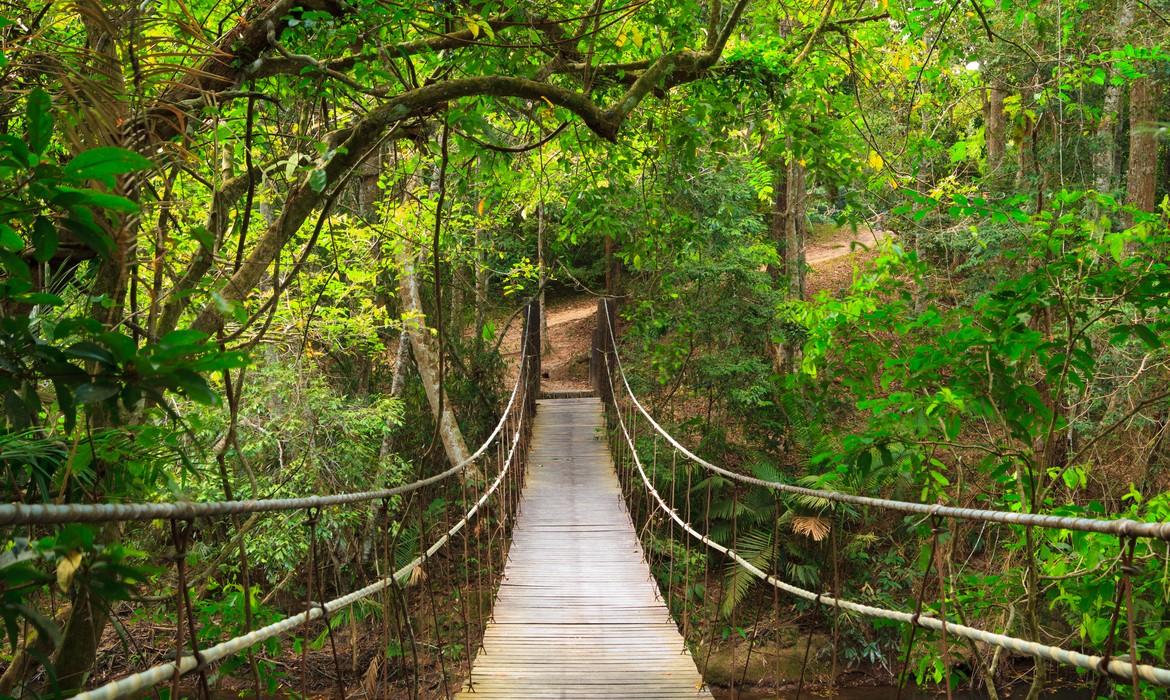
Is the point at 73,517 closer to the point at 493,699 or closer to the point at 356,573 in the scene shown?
the point at 493,699

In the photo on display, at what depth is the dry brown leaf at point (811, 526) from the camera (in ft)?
23.1

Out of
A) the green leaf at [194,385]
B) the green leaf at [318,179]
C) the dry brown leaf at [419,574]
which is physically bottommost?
the dry brown leaf at [419,574]

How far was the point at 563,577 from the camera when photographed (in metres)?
4.30

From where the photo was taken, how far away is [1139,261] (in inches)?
95.4

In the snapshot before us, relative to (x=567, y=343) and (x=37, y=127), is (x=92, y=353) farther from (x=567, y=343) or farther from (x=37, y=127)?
(x=567, y=343)

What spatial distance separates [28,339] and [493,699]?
232 centimetres

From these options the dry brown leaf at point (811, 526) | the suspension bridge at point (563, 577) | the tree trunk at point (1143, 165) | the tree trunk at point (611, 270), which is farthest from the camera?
the tree trunk at point (611, 270)

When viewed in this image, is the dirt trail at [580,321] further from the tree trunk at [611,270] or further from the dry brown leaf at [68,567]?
the dry brown leaf at [68,567]

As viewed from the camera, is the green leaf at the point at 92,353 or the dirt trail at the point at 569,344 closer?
the green leaf at the point at 92,353

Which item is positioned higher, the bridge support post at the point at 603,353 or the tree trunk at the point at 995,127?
the tree trunk at the point at 995,127

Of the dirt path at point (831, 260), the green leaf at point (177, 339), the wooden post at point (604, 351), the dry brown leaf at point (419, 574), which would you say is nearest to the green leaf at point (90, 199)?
the green leaf at point (177, 339)

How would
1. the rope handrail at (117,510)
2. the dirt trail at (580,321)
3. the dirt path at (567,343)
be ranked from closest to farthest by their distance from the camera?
1. the rope handrail at (117,510)
2. the dirt path at (567,343)
3. the dirt trail at (580,321)

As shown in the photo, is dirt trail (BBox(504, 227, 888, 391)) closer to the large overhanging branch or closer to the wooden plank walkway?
the wooden plank walkway

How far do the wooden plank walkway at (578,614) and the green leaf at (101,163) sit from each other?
2396mm
